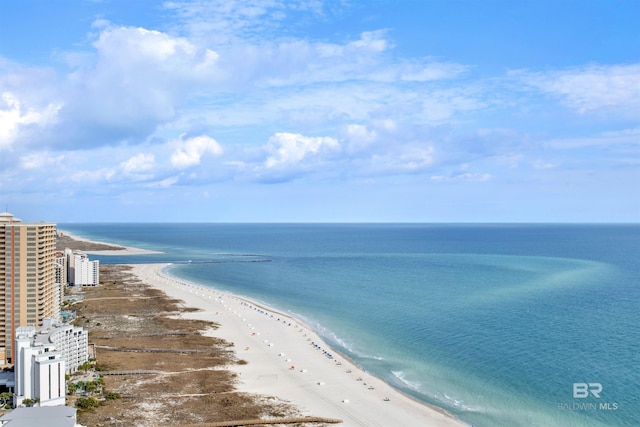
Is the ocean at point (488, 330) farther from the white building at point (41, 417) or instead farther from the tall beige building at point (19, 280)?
the tall beige building at point (19, 280)

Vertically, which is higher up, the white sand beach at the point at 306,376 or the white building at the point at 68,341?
the white building at the point at 68,341

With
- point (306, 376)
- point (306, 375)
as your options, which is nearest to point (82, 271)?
point (306, 375)

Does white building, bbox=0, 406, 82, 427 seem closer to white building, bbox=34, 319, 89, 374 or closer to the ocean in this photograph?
white building, bbox=34, 319, 89, 374

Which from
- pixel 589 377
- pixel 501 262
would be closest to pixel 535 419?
pixel 589 377

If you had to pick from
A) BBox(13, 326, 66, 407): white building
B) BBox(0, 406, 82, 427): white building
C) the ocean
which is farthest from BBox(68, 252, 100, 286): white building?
BBox(0, 406, 82, 427): white building

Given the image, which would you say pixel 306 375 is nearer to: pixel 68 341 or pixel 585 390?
pixel 68 341

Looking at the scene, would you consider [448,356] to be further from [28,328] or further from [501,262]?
[501,262]

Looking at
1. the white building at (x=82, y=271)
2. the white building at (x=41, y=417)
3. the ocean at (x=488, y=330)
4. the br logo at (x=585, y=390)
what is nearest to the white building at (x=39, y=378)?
the white building at (x=41, y=417)
